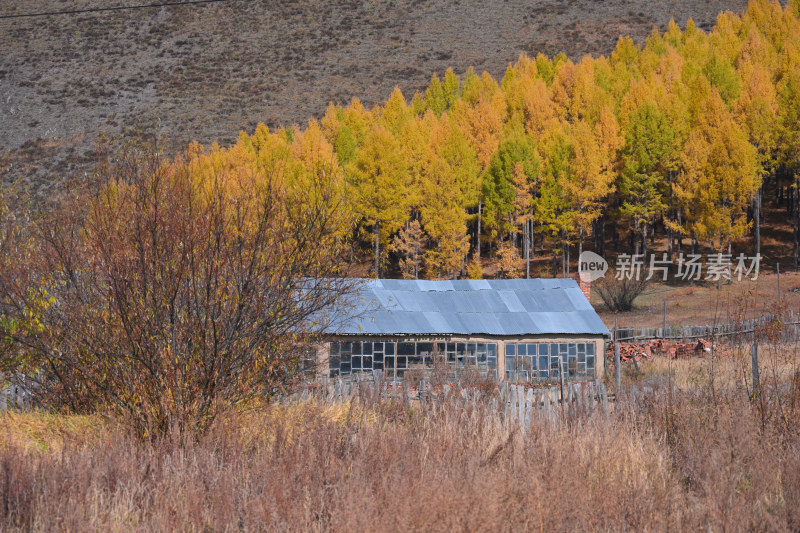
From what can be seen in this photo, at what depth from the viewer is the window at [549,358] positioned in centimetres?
2212

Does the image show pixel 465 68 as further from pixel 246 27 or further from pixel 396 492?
pixel 396 492

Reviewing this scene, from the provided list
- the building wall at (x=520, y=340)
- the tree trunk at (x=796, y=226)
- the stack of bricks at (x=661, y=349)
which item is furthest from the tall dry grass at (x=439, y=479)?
the tree trunk at (x=796, y=226)

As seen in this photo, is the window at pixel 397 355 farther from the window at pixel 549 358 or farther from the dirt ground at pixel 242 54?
the dirt ground at pixel 242 54

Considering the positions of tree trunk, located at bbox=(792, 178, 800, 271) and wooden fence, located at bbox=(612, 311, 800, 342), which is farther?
tree trunk, located at bbox=(792, 178, 800, 271)

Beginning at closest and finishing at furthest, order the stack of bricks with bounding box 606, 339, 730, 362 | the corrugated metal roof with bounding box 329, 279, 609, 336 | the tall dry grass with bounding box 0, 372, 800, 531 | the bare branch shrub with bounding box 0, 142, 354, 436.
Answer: the tall dry grass with bounding box 0, 372, 800, 531, the bare branch shrub with bounding box 0, 142, 354, 436, the corrugated metal roof with bounding box 329, 279, 609, 336, the stack of bricks with bounding box 606, 339, 730, 362

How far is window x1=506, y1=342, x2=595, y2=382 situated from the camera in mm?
22125

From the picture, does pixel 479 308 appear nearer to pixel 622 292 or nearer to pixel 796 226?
pixel 622 292

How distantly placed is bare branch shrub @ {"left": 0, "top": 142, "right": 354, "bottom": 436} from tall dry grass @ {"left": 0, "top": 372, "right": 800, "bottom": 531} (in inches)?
27.7

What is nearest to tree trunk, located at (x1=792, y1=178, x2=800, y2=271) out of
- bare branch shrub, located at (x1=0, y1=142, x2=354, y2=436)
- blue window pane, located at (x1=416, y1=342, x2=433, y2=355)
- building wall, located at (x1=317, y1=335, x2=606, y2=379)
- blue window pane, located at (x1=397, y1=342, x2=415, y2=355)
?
building wall, located at (x1=317, y1=335, x2=606, y2=379)

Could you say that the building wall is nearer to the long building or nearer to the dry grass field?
the long building

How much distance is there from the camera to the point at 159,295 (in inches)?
305

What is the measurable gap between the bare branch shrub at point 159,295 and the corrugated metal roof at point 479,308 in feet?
39.6

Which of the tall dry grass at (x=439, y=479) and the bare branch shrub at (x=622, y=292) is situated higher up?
the tall dry grass at (x=439, y=479)

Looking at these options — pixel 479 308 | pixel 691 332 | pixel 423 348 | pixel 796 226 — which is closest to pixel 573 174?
pixel 796 226
